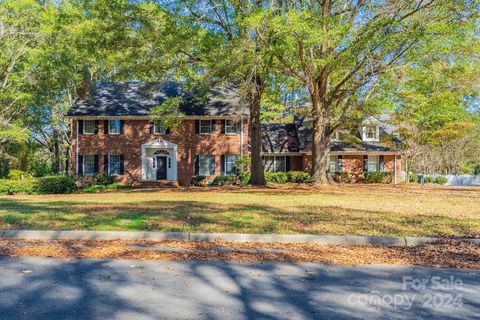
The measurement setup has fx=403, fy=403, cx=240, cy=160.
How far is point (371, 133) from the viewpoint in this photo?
34.3 metres

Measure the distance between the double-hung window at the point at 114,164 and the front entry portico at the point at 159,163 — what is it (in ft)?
5.90

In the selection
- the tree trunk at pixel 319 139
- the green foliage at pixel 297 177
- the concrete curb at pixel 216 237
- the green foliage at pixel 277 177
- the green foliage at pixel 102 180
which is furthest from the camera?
the green foliage at pixel 297 177

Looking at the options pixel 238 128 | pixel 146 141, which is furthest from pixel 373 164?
pixel 146 141

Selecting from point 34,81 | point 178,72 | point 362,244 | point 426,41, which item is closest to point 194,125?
point 178,72

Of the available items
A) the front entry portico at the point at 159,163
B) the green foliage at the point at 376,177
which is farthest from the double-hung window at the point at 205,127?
the green foliage at the point at 376,177

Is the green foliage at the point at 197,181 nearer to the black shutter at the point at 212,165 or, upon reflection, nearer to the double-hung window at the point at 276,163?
the black shutter at the point at 212,165

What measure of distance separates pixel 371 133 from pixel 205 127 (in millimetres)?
14609

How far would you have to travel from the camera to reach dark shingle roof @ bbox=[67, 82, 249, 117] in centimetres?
2888

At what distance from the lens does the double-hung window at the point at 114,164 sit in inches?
1141

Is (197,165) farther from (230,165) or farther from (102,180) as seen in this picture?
(102,180)

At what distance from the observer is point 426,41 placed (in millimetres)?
16125

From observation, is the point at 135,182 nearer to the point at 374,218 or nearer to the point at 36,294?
the point at 374,218

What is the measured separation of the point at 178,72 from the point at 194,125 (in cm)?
743

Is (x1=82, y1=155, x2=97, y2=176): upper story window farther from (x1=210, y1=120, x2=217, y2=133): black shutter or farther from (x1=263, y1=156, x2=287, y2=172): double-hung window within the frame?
(x1=263, y1=156, x2=287, y2=172): double-hung window
